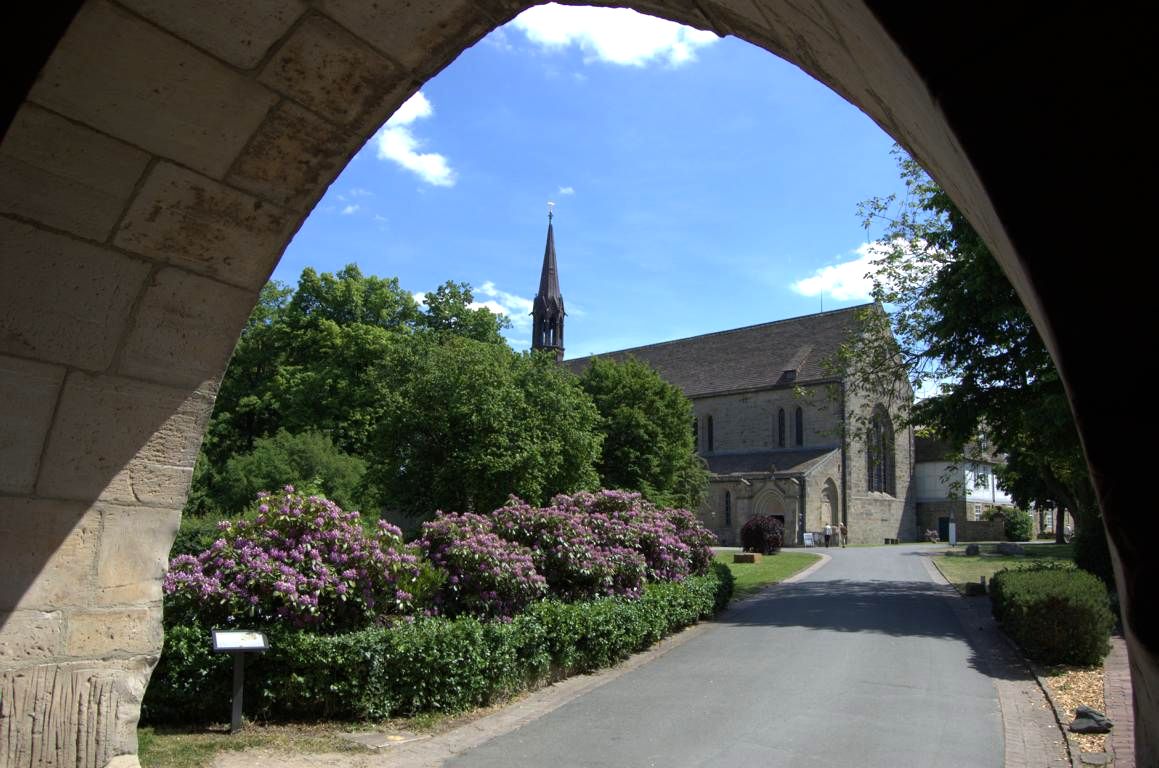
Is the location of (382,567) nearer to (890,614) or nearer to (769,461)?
(890,614)

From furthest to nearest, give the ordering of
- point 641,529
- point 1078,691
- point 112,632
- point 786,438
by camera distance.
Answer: point 786,438
point 641,529
point 1078,691
point 112,632

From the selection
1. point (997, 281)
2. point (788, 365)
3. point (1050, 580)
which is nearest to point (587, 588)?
point (1050, 580)

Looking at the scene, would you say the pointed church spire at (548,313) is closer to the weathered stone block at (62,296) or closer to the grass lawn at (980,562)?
the grass lawn at (980,562)

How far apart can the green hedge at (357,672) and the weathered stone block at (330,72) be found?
7773 mm

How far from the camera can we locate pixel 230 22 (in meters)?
2.43

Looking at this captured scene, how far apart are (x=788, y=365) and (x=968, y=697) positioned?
44.5 meters

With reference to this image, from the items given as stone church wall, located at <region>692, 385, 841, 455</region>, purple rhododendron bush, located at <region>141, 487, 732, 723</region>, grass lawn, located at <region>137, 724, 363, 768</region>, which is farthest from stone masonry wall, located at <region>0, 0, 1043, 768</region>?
stone church wall, located at <region>692, 385, 841, 455</region>

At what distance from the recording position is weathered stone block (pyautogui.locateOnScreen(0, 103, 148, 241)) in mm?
2521

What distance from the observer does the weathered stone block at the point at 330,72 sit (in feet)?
8.36

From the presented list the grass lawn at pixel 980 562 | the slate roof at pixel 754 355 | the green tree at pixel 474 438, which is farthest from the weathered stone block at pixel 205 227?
the slate roof at pixel 754 355

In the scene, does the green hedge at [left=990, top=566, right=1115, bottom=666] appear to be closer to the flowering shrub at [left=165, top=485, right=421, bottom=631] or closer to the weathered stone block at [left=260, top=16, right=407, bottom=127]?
the flowering shrub at [left=165, top=485, right=421, bottom=631]

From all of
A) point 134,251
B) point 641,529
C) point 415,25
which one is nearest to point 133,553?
point 134,251

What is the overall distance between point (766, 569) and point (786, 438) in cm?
2519

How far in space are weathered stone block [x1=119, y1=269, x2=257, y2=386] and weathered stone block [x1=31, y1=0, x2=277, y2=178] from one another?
0.50 meters
